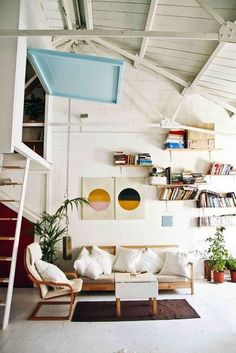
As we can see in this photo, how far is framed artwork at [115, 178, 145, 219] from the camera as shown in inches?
249

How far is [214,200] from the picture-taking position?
6273 mm

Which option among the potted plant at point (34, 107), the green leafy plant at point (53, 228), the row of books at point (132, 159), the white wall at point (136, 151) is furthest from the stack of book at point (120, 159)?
the potted plant at point (34, 107)

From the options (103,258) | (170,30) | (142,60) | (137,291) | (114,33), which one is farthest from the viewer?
(103,258)

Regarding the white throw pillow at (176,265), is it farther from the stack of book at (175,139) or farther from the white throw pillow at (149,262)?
the stack of book at (175,139)

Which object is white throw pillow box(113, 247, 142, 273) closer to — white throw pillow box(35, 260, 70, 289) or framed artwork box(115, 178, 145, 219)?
framed artwork box(115, 178, 145, 219)

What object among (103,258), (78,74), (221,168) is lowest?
(103,258)

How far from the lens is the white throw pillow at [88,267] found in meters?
5.26

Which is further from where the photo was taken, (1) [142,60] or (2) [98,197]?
(2) [98,197]

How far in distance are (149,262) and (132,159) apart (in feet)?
7.17

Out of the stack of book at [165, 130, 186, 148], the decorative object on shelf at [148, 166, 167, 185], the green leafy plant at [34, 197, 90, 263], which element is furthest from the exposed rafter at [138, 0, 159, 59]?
the green leafy plant at [34, 197, 90, 263]

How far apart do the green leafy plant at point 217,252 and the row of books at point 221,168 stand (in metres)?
1.22

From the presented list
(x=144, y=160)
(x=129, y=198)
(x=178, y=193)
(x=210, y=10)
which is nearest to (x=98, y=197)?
(x=129, y=198)

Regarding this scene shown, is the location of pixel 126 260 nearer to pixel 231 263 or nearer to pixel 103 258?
pixel 103 258

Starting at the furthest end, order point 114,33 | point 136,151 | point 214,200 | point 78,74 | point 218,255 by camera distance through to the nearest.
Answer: point 136,151 → point 214,200 → point 218,255 → point 78,74 → point 114,33
